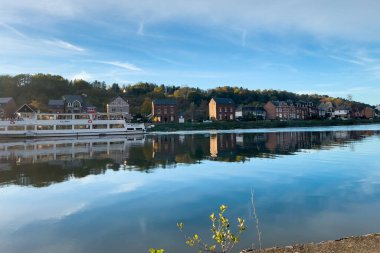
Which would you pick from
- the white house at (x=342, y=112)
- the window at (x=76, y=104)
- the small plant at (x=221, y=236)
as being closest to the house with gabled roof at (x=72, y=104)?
the window at (x=76, y=104)

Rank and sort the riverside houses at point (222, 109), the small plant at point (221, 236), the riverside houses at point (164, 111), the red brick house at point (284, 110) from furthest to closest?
the red brick house at point (284, 110)
the riverside houses at point (222, 109)
the riverside houses at point (164, 111)
the small plant at point (221, 236)

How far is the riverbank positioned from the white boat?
66.5 m

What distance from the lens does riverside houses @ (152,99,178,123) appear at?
110 m

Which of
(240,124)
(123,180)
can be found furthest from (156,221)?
(240,124)

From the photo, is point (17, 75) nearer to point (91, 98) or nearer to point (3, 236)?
point (91, 98)

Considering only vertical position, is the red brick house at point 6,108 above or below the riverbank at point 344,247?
above

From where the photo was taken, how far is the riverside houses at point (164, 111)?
360 feet

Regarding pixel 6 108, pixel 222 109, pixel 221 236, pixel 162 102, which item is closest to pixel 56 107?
pixel 6 108

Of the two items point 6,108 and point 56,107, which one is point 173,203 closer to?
point 56,107

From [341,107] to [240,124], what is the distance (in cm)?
8685

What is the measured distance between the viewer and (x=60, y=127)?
71312 mm

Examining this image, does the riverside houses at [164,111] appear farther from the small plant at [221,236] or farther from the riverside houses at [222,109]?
the small plant at [221,236]

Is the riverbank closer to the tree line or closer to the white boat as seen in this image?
the white boat

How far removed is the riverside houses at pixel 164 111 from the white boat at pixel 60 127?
3303 centimetres
